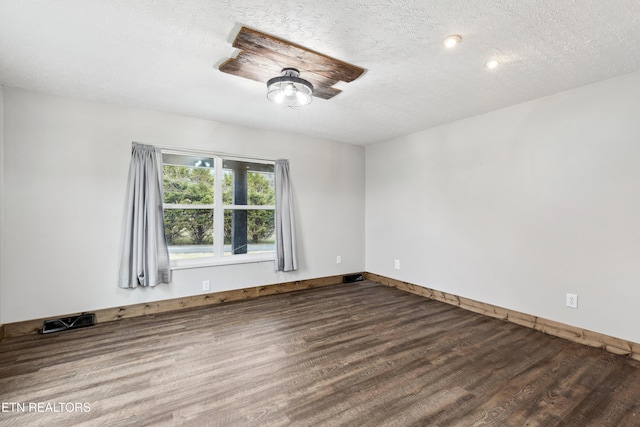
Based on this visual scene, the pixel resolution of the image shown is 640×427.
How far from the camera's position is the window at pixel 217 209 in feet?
12.3

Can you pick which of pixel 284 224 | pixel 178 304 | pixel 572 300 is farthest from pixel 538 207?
pixel 178 304

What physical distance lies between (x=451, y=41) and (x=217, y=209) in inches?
131

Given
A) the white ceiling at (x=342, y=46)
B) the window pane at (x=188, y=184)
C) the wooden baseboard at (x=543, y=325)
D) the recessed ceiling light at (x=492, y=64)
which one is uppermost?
the white ceiling at (x=342, y=46)

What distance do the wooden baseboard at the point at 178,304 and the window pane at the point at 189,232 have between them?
1.91 feet

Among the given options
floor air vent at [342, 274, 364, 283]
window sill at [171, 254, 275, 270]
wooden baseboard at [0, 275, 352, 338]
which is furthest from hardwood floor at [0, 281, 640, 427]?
floor air vent at [342, 274, 364, 283]

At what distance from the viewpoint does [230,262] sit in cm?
403

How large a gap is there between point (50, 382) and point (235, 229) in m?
2.45

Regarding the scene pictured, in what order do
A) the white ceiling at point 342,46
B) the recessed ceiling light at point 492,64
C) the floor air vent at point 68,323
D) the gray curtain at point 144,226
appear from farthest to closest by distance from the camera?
1. the gray curtain at point 144,226
2. the floor air vent at point 68,323
3. the recessed ceiling light at point 492,64
4. the white ceiling at point 342,46

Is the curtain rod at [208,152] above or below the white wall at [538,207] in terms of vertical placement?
above

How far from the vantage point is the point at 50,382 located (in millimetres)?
2111

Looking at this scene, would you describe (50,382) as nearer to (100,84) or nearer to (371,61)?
(100,84)

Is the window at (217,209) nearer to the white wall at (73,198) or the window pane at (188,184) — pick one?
the window pane at (188,184)

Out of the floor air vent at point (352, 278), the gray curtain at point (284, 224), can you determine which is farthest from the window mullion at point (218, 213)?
the floor air vent at point (352, 278)

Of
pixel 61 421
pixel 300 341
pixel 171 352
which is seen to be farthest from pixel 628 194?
pixel 61 421
